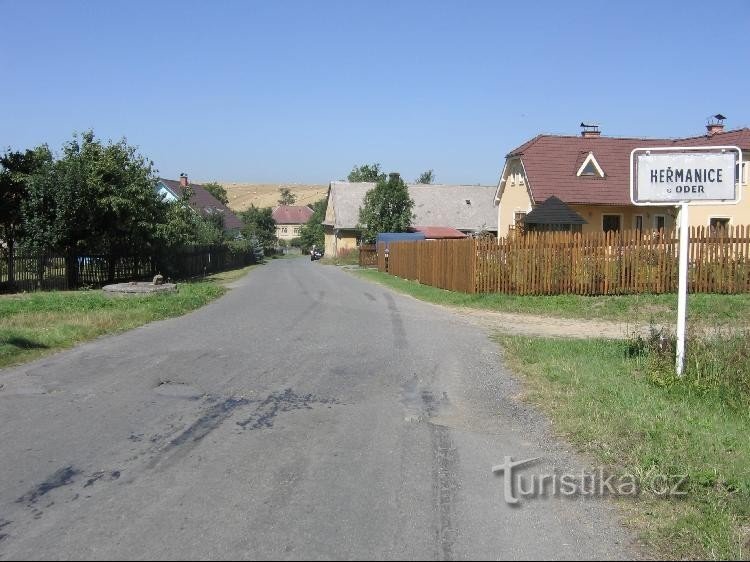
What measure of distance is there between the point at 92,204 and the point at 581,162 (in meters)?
21.4

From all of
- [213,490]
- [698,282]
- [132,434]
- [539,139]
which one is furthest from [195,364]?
[539,139]

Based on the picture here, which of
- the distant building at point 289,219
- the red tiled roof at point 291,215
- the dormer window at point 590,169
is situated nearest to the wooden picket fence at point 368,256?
the dormer window at point 590,169

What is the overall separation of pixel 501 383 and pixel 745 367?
2819mm

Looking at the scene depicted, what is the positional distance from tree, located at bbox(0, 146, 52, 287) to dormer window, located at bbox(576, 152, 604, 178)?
74.4 feet

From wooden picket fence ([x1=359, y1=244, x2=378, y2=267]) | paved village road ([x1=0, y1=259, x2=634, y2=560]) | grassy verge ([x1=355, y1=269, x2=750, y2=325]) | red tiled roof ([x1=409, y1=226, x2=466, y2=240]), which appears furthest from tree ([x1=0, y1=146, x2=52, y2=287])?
red tiled roof ([x1=409, y1=226, x2=466, y2=240])

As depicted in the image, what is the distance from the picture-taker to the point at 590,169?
3350 centimetres

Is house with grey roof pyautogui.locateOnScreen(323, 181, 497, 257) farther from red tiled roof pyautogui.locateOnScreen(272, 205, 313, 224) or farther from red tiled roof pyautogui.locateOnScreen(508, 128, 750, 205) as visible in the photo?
red tiled roof pyautogui.locateOnScreen(272, 205, 313, 224)

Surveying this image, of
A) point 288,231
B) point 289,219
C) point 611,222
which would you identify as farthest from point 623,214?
point 289,219

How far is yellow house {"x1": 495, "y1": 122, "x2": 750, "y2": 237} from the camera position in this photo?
31234mm

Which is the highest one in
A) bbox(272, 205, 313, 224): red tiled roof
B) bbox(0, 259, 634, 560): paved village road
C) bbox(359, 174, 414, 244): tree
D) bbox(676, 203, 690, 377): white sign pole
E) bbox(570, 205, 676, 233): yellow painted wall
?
bbox(272, 205, 313, 224): red tiled roof

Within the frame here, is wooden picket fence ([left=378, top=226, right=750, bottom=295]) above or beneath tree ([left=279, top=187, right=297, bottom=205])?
beneath

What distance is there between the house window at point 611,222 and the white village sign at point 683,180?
25.2 m

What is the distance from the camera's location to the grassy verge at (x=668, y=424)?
15.4 ft

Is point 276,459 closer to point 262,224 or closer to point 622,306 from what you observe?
point 622,306
